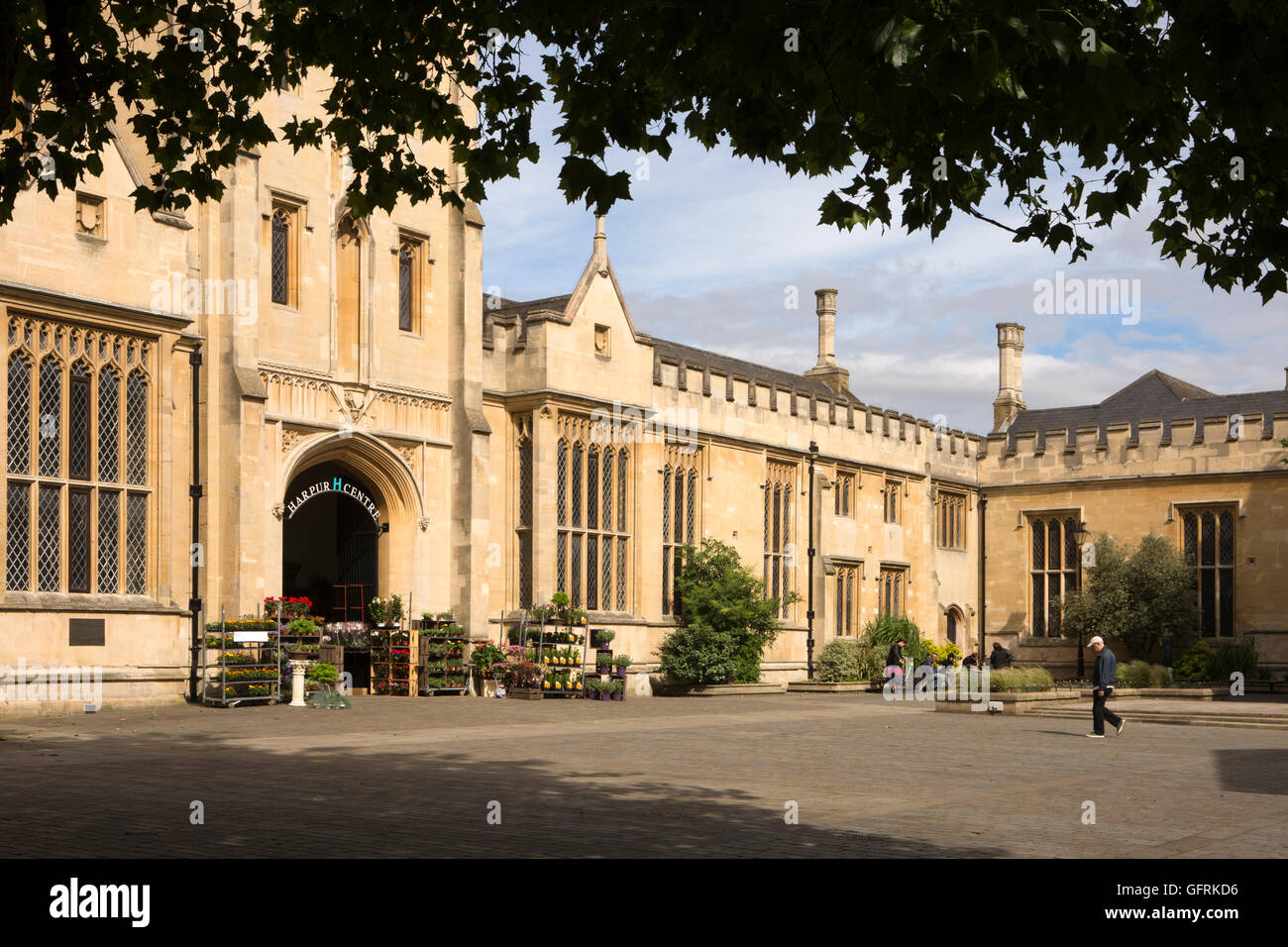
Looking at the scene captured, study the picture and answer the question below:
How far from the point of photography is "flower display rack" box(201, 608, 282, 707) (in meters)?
22.3

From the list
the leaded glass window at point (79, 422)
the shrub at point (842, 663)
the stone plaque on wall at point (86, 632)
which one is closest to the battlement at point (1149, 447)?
the shrub at point (842, 663)

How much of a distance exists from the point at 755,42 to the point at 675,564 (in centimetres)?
2795

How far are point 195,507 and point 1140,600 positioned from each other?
26.1 m

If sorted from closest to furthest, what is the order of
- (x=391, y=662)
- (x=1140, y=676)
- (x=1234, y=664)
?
(x=391, y=662) < (x=1140, y=676) < (x=1234, y=664)

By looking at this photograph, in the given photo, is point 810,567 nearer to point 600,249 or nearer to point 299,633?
point 600,249

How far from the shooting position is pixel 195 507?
23188mm

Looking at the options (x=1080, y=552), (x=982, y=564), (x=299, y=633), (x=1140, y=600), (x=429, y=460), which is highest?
(x=429, y=460)

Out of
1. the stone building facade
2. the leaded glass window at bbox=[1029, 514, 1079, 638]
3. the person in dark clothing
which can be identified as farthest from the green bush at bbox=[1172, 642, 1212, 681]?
the person in dark clothing

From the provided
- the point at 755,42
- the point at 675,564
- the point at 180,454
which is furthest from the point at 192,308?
the point at 755,42

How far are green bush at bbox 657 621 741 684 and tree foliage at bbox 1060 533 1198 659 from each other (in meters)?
12.8

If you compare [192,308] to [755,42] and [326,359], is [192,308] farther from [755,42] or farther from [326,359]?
[755,42]

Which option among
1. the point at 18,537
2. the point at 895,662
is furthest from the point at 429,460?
→ the point at 895,662

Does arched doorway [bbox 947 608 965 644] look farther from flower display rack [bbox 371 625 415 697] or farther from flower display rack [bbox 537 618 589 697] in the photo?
flower display rack [bbox 371 625 415 697]

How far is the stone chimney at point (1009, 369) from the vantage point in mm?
51562
